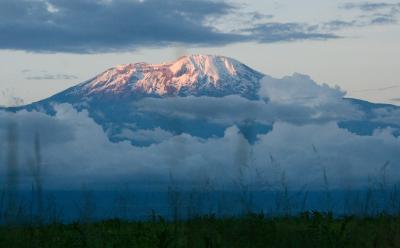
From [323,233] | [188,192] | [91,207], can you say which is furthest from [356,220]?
[91,207]

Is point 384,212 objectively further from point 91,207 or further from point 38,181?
point 38,181

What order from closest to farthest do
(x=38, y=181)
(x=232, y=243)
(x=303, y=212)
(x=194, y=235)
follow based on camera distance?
(x=38, y=181), (x=194, y=235), (x=232, y=243), (x=303, y=212)

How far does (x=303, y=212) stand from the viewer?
14.3 m

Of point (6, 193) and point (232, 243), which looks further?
point (232, 243)

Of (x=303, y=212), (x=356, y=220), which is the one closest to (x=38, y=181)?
(x=356, y=220)

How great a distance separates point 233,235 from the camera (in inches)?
460

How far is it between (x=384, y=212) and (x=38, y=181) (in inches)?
253

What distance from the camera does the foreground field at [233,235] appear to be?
10.5 meters

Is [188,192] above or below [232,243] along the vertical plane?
above

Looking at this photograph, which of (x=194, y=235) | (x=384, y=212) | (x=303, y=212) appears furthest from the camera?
(x=303, y=212)

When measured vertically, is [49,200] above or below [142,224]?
above

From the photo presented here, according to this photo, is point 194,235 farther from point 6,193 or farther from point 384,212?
point 384,212

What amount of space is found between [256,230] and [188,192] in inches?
64.0

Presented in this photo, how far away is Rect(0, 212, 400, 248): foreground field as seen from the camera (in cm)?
1052
